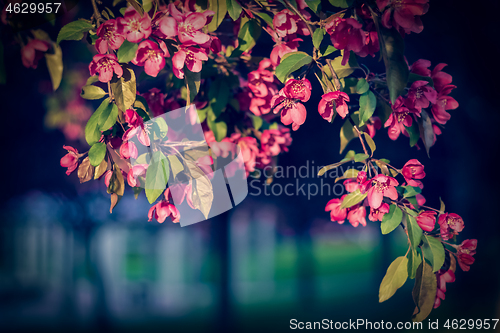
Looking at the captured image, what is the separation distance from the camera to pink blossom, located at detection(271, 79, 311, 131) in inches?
22.3

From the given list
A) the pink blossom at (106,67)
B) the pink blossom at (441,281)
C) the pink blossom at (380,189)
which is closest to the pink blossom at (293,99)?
the pink blossom at (380,189)

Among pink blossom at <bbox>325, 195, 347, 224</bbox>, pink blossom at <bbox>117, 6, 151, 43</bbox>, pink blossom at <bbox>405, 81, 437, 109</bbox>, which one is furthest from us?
pink blossom at <bbox>325, 195, 347, 224</bbox>

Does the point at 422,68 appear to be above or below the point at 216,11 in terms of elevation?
below

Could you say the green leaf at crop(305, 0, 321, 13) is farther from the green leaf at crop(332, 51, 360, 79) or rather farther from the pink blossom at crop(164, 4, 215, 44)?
the pink blossom at crop(164, 4, 215, 44)

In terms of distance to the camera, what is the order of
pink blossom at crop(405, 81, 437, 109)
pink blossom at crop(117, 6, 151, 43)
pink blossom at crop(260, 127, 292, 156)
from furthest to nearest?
pink blossom at crop(260, 127, 292, 156)
pink blossom at crop(405, 81, 437, 109)
pink blossom at crop(117, 6, 151, 43)

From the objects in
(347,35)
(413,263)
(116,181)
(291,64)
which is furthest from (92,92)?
(413,263)

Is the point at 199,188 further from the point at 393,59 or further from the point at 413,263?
the point at 413,263

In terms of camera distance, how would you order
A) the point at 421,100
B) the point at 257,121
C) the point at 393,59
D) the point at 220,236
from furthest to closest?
the point at 220,236 < the point at 257,121 < the point at 421,100 < the point at 393,59

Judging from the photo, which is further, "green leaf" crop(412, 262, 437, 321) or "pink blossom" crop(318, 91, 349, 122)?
"green leaf" crop(412, 262, 437, 321)

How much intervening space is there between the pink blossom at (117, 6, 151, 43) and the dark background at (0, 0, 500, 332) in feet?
1.01

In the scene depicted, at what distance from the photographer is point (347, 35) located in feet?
1.78

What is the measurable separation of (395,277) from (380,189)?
0.28 meters

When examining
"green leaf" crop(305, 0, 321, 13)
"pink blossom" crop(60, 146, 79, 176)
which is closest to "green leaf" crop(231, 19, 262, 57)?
"green leaf" crop(305, 0, 321, 13)

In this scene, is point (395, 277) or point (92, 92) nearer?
point (92, 92)
